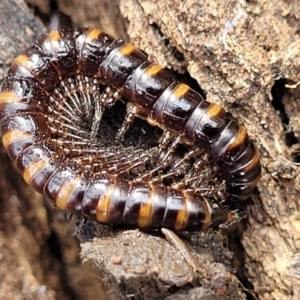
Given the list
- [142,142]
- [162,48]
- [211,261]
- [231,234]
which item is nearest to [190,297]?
[211,261]

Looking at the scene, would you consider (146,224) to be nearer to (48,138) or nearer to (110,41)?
(48,138)

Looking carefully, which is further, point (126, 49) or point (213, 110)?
point (126, 49)

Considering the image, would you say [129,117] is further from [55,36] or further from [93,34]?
[55,36]

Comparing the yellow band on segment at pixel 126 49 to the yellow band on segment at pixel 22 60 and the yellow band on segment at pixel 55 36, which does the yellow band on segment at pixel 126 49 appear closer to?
the yellow band on segment at pixel 55 36

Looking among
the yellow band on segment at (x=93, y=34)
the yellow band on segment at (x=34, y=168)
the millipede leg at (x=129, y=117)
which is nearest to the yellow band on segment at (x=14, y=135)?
the yellow band on segment at (x=34, y=168)

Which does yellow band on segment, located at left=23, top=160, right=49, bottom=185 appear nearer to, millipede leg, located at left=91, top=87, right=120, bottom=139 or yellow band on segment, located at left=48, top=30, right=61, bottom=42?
millipede leg, located at left=91, top=87, right=120, bottom=139

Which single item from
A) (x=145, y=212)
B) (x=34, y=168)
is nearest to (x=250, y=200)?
(x=145, y=212)
